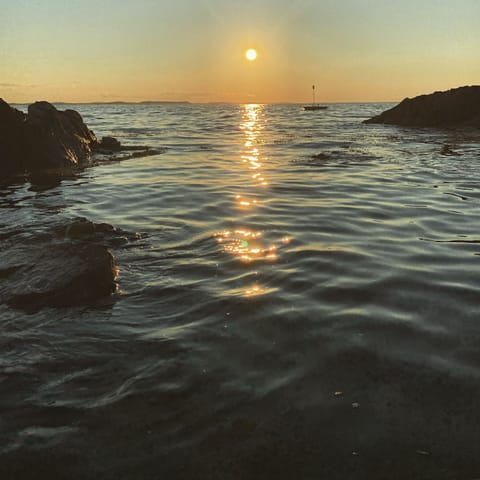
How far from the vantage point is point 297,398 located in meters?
3.55

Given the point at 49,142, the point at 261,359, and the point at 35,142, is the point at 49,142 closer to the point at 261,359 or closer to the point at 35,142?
the point at 35,142

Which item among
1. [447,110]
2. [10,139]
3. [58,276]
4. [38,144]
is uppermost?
[447,110]

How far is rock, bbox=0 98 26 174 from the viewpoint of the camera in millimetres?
18672

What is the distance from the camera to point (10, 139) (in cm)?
1919

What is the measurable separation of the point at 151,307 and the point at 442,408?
301cm

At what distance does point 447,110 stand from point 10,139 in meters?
38.6

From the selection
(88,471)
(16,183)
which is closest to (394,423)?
(88,471)

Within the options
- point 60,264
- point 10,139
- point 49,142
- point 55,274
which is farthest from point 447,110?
point 55,274

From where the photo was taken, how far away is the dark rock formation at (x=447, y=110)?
143 ft

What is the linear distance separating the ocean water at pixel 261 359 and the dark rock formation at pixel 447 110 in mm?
39185

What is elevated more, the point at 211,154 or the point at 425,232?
the point at 211,154

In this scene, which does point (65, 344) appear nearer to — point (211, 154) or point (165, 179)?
point (165, 179)

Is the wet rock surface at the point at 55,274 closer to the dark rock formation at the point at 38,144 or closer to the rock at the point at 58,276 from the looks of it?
the rock at the point at 58,276

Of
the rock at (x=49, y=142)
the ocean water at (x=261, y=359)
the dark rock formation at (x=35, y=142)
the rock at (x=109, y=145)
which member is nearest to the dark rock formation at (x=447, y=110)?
the rock at (x=109, y=145)
